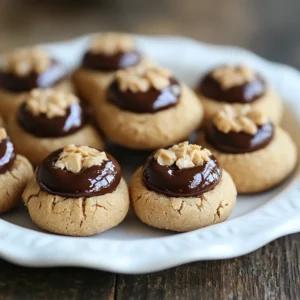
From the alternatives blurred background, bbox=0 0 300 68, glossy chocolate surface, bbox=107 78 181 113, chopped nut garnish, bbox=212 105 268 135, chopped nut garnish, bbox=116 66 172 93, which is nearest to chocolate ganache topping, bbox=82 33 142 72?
chopped nut garnish, bbox=116 66 172 93

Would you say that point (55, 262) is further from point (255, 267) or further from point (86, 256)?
point (255, 267)

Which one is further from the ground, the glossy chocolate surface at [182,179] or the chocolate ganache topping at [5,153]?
the glossy chocolate surface at [182,179]

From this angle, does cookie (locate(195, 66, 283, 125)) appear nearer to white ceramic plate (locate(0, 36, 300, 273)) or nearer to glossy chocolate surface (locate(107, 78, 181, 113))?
glossy chocolate surface (locate(107, 78, 181, 113))

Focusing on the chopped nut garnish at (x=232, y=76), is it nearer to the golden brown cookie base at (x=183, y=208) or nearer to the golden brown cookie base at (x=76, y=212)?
the golden brown cookie base at (x=183, y=208)

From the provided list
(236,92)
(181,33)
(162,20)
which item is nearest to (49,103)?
(236,92)

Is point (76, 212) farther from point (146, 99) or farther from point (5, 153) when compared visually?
point (146, 99)

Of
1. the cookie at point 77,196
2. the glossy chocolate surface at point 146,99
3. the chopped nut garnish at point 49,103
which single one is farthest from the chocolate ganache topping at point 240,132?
the chopped nut garnish at point 49,103
